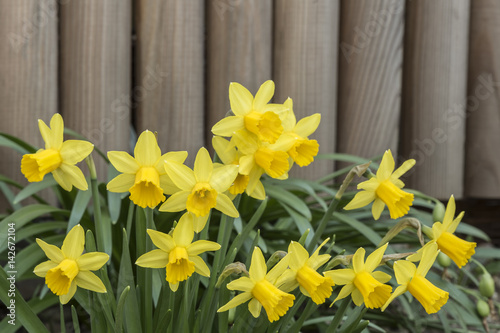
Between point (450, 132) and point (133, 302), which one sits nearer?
point (133, 302)

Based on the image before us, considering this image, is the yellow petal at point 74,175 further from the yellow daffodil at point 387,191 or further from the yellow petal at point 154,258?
the yellow daffodil at point 387,191

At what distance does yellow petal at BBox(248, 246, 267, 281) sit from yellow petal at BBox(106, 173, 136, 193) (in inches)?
7.8

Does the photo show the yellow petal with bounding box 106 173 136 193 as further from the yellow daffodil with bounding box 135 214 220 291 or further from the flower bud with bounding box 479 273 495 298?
the flower bud with bounding box 479 273 495 298

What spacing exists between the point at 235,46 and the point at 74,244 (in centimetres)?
118

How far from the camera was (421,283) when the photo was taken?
0.76m

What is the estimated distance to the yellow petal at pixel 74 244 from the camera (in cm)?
73

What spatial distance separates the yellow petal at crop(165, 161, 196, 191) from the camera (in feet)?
2.23

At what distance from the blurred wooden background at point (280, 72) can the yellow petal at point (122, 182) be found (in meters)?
1.00

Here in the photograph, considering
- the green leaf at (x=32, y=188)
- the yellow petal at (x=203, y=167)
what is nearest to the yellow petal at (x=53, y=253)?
the yellow petal at (x=203, y=167)

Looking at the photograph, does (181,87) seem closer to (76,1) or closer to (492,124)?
(76,1)

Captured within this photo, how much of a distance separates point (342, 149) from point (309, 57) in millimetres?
359

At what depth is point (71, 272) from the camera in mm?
716

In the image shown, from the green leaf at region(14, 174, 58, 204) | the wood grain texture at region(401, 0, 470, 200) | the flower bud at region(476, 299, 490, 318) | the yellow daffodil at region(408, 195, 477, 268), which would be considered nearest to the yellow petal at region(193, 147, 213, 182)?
the yellow daffodil at region(408, 195, 477, 268)

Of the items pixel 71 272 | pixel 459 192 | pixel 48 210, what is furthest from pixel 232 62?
pixel 71 272
